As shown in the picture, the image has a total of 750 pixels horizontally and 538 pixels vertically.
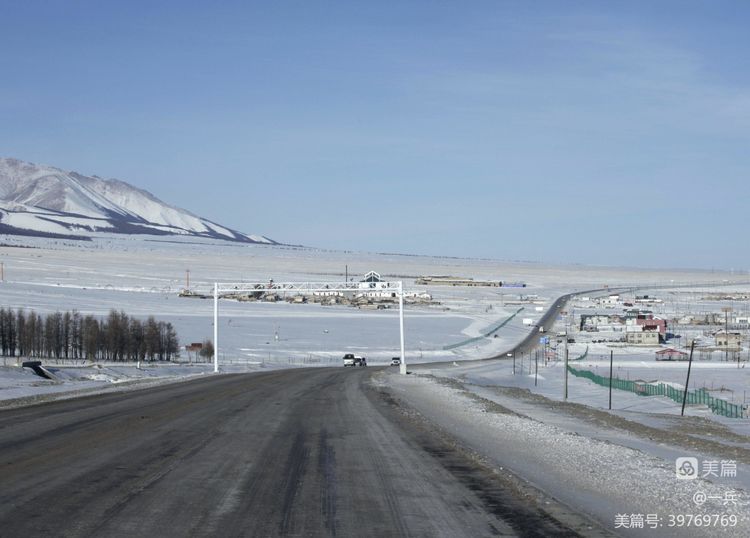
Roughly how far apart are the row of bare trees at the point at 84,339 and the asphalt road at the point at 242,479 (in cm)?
5262

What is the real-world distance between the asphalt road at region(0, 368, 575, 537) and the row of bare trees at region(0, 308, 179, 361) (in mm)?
52616

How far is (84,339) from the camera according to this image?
73812 millimetres

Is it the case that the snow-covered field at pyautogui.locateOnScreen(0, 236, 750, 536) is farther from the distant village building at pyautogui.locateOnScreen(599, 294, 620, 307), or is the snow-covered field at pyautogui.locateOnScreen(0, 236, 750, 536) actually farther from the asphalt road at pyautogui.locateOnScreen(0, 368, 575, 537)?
the distant village building at pyautogui.locateOnScreen(599, 294, 620, 307)

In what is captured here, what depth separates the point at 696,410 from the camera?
34.0 m

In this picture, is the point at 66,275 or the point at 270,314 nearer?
the point at 270,314

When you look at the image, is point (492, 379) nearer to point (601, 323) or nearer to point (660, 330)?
point (660, 330)

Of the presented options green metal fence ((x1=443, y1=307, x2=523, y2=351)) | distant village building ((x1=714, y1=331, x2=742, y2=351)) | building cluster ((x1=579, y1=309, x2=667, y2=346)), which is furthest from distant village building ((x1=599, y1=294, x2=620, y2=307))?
distant village building ((x1=714, y1=331, x2=742, y2=351))

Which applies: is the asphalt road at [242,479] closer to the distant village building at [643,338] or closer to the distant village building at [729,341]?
the distant village building at [729,341]

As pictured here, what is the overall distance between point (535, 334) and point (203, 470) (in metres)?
87.7

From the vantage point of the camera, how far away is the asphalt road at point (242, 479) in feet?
29.2

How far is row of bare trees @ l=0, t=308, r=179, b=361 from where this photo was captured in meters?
72.7

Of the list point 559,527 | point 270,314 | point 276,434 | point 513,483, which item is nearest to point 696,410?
point 276,434

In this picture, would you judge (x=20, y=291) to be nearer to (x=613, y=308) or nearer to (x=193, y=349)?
(x=193, y=349)

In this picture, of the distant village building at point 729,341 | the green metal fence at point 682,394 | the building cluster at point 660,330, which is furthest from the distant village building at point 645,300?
the green metal fence at point 682,394
